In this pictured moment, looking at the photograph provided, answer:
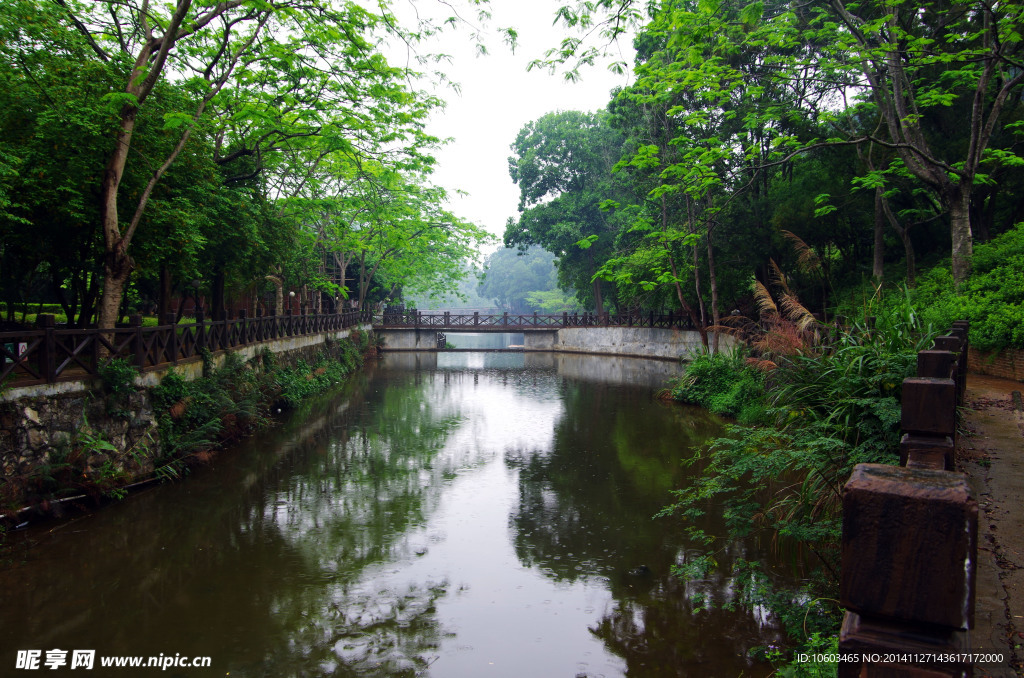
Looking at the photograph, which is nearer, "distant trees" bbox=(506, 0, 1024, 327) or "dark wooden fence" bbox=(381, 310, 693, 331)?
"distant trees" bbox=(506, 0, 1024, 327)

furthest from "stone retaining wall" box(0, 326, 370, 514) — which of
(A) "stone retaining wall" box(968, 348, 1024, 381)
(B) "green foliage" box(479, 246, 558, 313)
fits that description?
(B) "green foliage" box(479, 246, 558, 313)

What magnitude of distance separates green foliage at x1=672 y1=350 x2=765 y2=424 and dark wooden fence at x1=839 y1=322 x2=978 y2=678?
11.9 meters

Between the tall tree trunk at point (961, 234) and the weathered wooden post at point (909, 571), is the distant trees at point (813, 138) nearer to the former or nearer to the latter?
the tall tree trunk at point (961, 234)

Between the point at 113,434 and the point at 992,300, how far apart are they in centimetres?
1564

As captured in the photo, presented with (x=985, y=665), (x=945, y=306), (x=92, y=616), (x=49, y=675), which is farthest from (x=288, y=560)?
(x=945, y=306)

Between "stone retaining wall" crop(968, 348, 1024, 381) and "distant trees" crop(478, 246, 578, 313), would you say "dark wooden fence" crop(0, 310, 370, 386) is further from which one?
"distant trees" crop(478, 246, 578, 313)

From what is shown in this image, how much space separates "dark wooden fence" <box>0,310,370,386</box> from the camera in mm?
7879

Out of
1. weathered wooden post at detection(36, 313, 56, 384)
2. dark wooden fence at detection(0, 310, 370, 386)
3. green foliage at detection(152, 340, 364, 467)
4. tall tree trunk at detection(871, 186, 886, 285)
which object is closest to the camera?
dark wooden fence at detection(0, 310, 370, 386)

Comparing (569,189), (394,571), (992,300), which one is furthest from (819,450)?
(569,189)

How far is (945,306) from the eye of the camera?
472 inches

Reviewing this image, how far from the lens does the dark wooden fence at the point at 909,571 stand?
1.31 m

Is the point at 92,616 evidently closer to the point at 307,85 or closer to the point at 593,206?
the point at 307,85

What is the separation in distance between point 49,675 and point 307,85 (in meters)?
11.4

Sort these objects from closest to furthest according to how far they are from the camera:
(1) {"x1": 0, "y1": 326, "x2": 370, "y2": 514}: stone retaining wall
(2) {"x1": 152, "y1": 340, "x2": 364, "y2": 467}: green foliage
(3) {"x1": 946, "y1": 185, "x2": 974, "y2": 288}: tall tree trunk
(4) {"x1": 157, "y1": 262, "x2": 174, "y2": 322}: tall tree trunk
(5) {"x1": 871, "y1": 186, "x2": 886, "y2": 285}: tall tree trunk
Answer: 1. (1) {"x1": 0, "y1": 326, "x2": 370, "y2": 514}: stone retaining wall
2. (2) {"x1": 152, "y1": 340, "x2": 364, "y2": 467}: green foliage
3. (3) {"x1": 946, "y1": 185, "x2": 974, "y2": 288}: tall tree trunk
4. (4) {"x1": 157, "y1": 262, "x2": 174, "y2": 322}: tall tree trunk
5. (5) {"x1": 871, "y1": 186, "x2": 886, "y2": 285}: tall tree trunk
